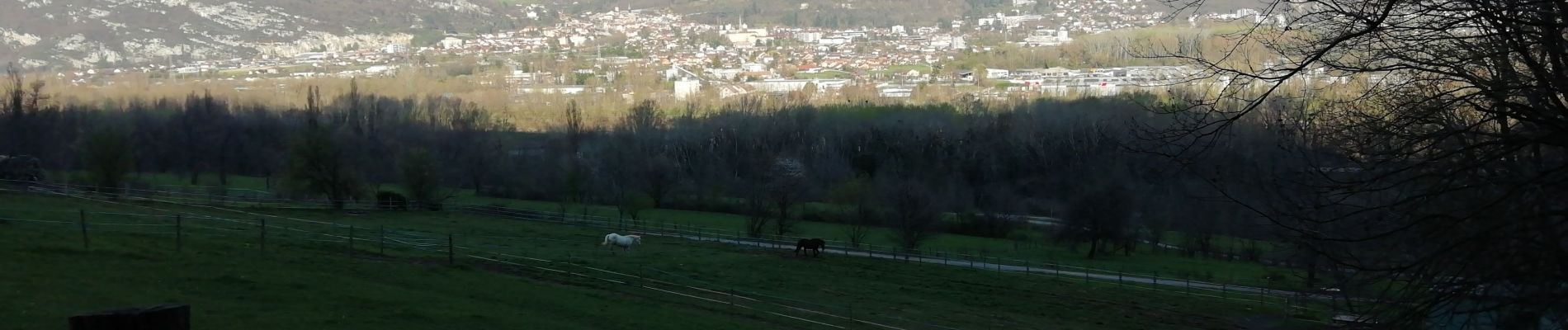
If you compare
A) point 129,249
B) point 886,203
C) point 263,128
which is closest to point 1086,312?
point 129,249

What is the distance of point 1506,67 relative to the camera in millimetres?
7082

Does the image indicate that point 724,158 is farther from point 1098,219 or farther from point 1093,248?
point 1093,248

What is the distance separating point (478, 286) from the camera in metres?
24.9

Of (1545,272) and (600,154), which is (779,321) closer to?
(1545,272)

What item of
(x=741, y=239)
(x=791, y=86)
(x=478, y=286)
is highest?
(x=791, y=86)

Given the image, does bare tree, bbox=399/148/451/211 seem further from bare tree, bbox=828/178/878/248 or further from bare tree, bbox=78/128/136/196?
bare tree, bbox=828/178/878/248

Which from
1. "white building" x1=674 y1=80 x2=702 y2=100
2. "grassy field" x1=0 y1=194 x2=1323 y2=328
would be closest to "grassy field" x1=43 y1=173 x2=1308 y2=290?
"grassy field" x1=0 y1=194 x2=1323 y2=328

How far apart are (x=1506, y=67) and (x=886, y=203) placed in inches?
2183

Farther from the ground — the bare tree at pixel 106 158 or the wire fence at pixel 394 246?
the bare tree at pixel 106 158

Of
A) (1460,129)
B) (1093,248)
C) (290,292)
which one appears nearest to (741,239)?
(1093,248)

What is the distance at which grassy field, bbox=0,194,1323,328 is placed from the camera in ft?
61.5

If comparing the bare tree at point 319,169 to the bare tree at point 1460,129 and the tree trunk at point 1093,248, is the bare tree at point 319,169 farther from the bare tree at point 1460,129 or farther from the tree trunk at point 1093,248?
the bare tree at point 1460,129

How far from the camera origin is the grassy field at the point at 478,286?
18.7 m

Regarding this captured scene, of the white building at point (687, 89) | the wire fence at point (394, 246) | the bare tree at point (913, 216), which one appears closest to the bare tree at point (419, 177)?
the wire fence at point (394, 246)
